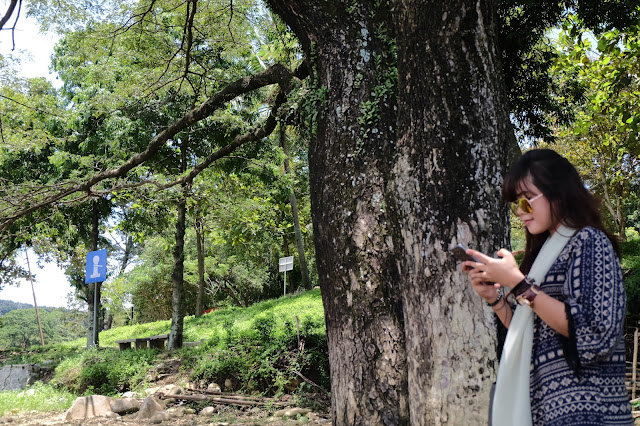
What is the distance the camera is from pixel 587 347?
1.65 m

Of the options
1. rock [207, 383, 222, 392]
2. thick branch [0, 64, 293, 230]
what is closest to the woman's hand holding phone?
thick branch [0, 64, 293, 230]

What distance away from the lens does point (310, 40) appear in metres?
3.93

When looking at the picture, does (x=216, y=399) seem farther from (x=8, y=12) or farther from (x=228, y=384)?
(x=8, y=12)

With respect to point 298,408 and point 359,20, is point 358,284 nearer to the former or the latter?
point 359,20

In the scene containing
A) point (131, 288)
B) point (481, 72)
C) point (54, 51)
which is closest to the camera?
point (481, 72)

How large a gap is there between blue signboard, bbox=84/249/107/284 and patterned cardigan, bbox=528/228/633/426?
Result: 11.9m

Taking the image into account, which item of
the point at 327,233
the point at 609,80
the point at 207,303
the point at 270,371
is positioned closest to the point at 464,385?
the point at 327,233

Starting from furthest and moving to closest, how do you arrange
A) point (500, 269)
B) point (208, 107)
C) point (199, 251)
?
1. point (199, 251)
2. point (208, 107)
3. point (500, 269)

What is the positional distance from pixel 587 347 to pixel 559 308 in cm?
13

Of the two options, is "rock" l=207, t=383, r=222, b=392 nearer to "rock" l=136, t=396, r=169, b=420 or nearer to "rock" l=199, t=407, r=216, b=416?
"rock" l=199, t=407, r=216, b=416

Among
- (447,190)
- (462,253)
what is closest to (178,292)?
(447,190)

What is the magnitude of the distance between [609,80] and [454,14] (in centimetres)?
761

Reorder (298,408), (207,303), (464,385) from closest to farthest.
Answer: (464,385)
(298,408)
(207,303)

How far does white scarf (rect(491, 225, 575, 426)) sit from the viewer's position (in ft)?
5.86
